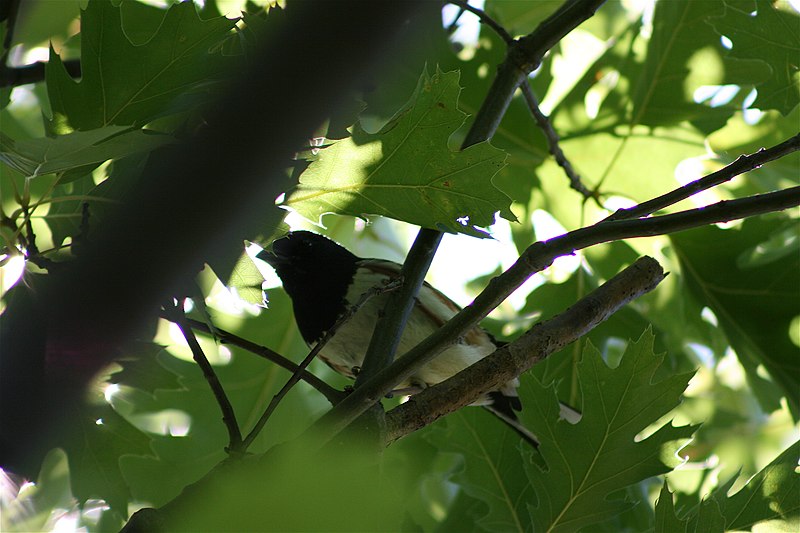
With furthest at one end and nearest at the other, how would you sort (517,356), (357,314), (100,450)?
(357,314), (100,450), (517,356)

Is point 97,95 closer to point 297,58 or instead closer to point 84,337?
point 84,337

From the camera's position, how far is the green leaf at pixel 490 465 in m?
1.94

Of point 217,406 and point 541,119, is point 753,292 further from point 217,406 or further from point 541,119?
point 217,406

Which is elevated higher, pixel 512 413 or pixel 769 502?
pixel 512 413

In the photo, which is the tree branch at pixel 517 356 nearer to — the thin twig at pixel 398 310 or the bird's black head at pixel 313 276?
the thin twig at pixel 398 310

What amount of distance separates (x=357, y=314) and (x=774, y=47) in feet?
4.26

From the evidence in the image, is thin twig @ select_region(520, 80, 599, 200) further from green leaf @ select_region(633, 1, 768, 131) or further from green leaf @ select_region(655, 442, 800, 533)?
green leaf @ select_region(655, 442, 800, 533)

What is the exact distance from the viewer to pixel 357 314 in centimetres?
238

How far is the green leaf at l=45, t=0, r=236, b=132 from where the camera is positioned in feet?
4.22

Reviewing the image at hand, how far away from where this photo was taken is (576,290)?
2.72 m

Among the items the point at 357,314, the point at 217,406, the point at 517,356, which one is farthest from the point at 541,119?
the point at 217,406

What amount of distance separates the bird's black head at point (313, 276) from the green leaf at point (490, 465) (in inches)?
21.8

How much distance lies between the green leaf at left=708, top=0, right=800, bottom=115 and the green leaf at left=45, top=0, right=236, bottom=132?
1.35 metres

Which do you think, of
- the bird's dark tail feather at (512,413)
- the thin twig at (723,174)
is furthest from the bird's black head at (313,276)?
the thin twig at (723,174)
